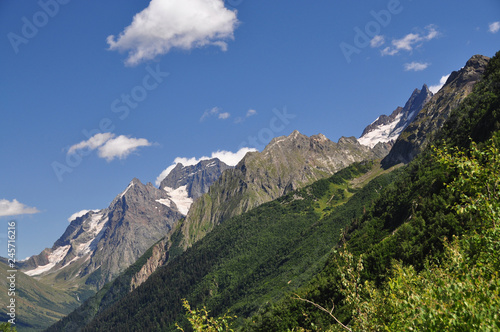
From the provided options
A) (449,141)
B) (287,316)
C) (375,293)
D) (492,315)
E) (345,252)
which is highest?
(449,141)

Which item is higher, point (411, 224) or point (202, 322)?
point (202, 322)

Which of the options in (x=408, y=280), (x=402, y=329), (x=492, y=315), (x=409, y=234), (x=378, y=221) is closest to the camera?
(x=492, y=315)

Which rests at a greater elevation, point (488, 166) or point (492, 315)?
point (488, 166)

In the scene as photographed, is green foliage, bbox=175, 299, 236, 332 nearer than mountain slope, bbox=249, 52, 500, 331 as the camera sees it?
Yes

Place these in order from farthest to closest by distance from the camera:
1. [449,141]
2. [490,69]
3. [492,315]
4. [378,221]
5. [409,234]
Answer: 1. [490,69]
2. [378,221]
3. [449,141]
4. [409,234]
5. [492,315]

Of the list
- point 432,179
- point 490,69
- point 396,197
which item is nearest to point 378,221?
point 396,197

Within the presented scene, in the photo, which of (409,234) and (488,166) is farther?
(409,234)

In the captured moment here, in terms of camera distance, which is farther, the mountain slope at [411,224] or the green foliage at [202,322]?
the mountain slope at [411,224]

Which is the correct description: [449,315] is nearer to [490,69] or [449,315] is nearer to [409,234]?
[409,234]

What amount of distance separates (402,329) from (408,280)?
528 centimetres

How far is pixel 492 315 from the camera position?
493 inches

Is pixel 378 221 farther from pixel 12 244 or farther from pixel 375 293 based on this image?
pixel 375 293

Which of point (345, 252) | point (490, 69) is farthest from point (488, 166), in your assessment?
point (490, 69)

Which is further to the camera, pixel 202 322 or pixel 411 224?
pixel 411 224
